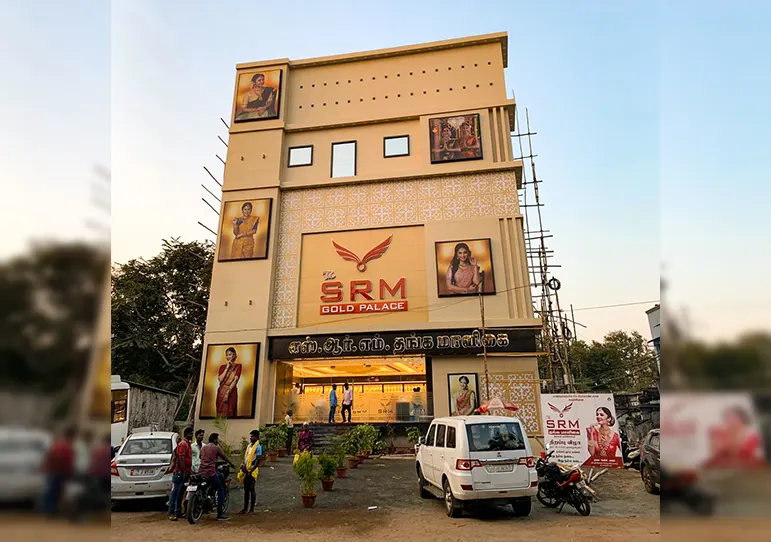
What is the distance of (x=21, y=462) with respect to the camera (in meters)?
1.04

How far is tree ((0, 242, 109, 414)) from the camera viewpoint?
110 cm

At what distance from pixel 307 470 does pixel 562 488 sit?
4.51m

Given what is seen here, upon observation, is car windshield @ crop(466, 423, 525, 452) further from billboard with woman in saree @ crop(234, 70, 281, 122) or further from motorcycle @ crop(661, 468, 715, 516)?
billboard with woman in saree @ crop(234, 70, 281, 122)

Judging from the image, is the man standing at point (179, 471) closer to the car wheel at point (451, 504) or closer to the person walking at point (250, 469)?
the person walking at point (250, 469)

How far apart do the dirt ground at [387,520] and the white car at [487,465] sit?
0.34 meters

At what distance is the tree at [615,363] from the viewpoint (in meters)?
36.3

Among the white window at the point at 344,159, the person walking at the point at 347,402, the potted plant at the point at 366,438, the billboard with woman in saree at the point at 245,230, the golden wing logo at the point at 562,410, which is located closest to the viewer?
the golden wing logo at the point at 562,410

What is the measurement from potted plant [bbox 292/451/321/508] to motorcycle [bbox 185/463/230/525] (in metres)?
1.32

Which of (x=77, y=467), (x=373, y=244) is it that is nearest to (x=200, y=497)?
(x=77, y=467)

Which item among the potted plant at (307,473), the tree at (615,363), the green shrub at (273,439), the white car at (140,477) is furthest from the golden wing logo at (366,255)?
the tree at (615,363)

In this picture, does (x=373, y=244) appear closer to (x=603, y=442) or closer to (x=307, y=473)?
(x=307, y=473)

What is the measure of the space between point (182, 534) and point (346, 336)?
1177 cm

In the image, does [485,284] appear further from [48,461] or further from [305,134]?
[48,461]

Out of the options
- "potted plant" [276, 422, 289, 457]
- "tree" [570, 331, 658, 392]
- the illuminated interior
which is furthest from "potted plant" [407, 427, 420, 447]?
"tree" [570, 331, 658, 392]
